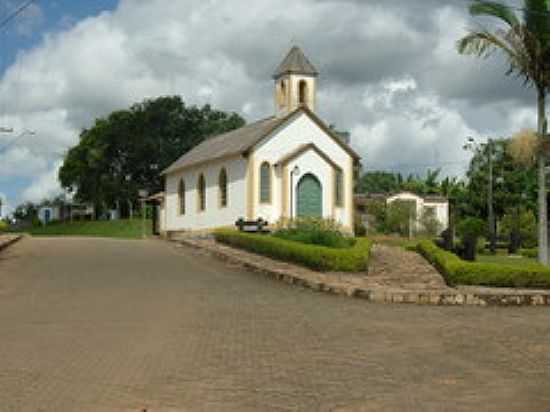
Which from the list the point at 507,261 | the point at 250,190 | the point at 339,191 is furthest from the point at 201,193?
the point at 507,261

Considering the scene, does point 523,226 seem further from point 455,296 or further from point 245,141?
point 455,296

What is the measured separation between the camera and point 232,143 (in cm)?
4278

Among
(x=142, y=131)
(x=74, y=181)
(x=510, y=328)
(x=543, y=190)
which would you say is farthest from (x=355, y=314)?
(x=74, y=181)

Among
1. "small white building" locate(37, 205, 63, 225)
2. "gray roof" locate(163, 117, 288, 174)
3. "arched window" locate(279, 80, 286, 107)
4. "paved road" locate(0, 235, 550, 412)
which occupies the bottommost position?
"paved road" locate(0, 235, 550, 412)

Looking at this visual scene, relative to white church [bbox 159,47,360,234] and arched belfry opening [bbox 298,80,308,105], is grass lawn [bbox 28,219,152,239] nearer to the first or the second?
white church [bbox 159,47,360,234]

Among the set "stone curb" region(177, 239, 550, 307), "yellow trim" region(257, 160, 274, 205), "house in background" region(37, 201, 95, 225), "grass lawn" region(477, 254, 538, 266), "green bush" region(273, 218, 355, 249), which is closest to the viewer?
"stone curb" region(177, 239, 550, 307)

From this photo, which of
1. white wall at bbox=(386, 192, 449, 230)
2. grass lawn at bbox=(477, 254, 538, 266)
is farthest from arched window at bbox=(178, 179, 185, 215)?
grass lawn at bbox=(477, 254, 538, 266)

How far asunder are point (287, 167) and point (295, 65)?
208 inches

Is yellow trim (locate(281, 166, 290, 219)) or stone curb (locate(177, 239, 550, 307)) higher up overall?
yellow trim (locate(281, 166, 290, 219))

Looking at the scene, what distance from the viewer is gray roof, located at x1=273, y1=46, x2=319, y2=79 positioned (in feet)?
133

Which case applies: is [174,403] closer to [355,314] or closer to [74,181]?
[355,314]

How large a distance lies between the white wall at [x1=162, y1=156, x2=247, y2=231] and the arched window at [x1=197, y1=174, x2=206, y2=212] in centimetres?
26

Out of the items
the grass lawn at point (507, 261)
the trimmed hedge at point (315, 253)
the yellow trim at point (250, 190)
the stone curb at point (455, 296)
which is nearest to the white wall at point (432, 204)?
the yellow trim at point (250, 190)

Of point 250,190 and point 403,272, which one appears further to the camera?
point 250,190
